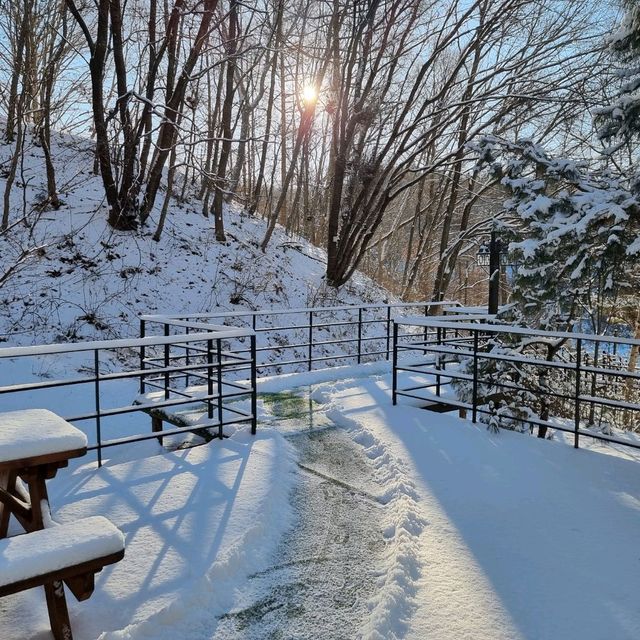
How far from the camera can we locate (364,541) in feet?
10.5

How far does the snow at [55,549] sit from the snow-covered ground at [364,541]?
508 millimetres

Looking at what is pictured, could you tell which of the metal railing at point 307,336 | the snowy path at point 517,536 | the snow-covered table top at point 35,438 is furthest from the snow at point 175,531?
the metal railing at point 307,336

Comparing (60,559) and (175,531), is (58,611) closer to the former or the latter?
(60,559)

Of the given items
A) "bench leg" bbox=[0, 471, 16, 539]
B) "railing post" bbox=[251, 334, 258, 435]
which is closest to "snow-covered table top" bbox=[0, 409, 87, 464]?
"bench leg" bbox=[0, 471, 16, 539]

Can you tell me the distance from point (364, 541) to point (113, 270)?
34.6 feet

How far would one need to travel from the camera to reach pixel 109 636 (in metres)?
2.19

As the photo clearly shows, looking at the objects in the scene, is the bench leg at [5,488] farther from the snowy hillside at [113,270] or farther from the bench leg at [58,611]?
the snowy hillside at [113,270]

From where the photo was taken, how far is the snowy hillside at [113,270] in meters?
10.3

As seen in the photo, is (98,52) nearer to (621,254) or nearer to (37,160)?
(37,160)

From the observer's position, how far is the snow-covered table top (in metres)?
2.43

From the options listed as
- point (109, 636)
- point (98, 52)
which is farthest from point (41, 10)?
Answer: point (109, 636)

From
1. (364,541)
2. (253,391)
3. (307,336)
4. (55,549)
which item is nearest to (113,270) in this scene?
(307,336)

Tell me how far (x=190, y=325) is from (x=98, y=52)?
798 centimetres

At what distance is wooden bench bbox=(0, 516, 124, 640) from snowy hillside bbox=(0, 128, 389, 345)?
258 inches
